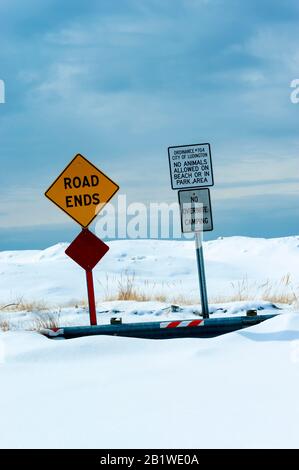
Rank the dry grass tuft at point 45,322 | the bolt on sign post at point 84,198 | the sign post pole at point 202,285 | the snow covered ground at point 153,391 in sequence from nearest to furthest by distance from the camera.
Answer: the snow covered ground at point 153,391
the dry grass tuft at point 45,322
the sign post pole at point 202,285
the bolt on sign post at point 84,198

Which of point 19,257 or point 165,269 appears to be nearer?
point 165,269

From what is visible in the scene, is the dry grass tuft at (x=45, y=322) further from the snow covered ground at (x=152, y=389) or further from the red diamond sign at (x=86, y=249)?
the red diamond sign at (x=86, y=249)

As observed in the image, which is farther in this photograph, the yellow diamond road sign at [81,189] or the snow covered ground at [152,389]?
the yellow diamond road sign at [81,189]

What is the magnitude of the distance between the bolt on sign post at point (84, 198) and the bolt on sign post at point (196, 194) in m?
1.13

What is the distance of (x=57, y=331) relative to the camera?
31.0ft

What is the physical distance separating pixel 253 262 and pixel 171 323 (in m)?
38.6

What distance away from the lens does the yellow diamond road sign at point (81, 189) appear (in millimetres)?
11266

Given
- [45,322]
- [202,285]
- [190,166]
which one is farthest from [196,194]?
[45,322]

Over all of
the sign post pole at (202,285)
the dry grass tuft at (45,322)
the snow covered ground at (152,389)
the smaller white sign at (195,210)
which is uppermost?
the smaller white sign at (195,210)

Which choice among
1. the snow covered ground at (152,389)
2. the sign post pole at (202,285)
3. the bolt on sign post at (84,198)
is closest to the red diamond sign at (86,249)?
the bolt on sign post at (84,198)

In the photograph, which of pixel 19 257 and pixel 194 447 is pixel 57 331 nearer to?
pixel 194 447

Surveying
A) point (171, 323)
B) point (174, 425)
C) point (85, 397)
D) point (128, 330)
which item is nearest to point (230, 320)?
point (171, 323)

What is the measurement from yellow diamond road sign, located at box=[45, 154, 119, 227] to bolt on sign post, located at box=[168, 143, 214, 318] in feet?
3.71

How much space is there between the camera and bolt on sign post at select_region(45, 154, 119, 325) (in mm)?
11219
